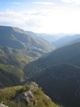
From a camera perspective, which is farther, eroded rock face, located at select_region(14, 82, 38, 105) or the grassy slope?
eroded rock face, located at select_region(14, 82, 38, 105)

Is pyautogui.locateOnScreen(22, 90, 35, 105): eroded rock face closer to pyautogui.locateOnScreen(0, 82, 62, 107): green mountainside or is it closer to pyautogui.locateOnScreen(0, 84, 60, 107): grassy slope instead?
pyautogui.locateOnScreen(0, 82, 62, 107): green mountainside

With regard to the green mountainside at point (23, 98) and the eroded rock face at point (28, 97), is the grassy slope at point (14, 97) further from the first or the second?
the eroded rock face at point (28, 97)

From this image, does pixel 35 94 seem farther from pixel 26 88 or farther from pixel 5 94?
pixel 5 94

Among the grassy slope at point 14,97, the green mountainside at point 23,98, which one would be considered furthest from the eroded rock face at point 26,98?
the grassy slope at point 14,97

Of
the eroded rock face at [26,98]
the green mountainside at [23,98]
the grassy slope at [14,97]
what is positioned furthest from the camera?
the eroded rock face at [26,98]

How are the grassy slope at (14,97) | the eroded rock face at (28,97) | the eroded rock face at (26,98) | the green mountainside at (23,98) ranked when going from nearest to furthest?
1. the grassy slope at (14,97)
2. the green mountainside at (23,98)
3. the eroded rock face at (26,98)
4. the eroded rock face at (28,97)

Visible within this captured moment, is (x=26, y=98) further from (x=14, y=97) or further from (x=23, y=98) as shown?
(x=14, y=97)

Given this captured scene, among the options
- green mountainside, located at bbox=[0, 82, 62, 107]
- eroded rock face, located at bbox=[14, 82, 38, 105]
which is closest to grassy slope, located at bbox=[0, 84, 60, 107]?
green mountainside, located at bbox=[0, 82, 62, 107]

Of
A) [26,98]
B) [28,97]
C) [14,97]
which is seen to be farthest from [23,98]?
[14,97]

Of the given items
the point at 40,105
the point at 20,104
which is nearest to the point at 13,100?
the point at 20,104

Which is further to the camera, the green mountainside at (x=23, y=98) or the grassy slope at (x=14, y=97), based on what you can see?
the green mountainside at (x=23, y=98)

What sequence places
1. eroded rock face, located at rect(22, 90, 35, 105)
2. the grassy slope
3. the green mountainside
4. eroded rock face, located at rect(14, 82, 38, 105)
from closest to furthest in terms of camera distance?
the grassy slope, the green mountainside, eroded rock face, located at rect(14, 82, 38, 105), eroded rock face, located at rect(22, 90, 35, 105)

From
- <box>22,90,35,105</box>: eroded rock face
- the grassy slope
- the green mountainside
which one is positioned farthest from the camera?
<box>22,90,35,105</box>: eroded rock face

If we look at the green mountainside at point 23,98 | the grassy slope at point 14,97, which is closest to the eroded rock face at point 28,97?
the green mountainside at point 23,98
